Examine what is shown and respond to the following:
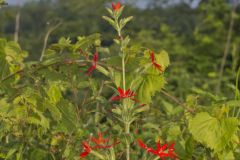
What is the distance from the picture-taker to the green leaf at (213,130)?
1.38 metres

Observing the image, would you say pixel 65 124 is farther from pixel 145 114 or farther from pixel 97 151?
pixel 145 114

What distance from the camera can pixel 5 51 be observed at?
1.51m

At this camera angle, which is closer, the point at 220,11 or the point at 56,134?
the point at 56,134

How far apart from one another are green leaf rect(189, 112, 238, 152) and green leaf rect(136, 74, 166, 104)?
15cm

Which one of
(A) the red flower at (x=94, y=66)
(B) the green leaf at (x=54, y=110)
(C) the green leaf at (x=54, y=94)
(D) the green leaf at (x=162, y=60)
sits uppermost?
(A) the red flower at (x=94, y=66)

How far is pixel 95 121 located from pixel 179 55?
11686 millimetres

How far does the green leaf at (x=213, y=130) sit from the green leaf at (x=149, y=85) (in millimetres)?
146

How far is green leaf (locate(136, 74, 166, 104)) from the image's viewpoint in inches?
52.4

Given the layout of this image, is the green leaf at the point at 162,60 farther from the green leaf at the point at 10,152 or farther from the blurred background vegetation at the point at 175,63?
the green leaf at the point at 10,152

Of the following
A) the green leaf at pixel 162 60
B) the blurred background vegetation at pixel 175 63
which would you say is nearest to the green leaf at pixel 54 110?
the blurred background vegetation at pixel 175 63

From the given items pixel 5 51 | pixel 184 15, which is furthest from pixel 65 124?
pixel 184 15

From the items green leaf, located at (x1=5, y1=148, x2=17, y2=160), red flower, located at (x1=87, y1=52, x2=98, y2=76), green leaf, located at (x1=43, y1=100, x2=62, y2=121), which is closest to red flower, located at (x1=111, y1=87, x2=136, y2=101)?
red flower, located at (x1=87, y1=52, x2=98, y2=76)

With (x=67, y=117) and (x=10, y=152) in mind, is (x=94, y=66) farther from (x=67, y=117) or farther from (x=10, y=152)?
(x=10, y=152)

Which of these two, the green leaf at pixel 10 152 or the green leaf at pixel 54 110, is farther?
the green leaf at pixel 10 152
